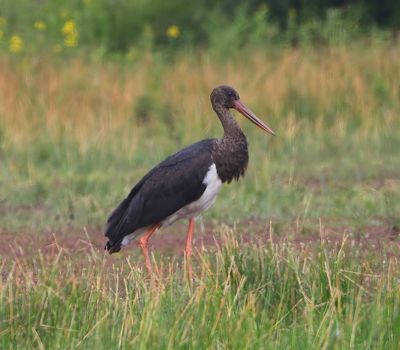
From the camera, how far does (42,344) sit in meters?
5.25

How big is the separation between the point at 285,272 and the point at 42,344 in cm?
130

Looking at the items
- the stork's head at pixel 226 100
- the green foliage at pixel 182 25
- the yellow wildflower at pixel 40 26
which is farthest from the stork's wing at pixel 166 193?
the yellow wildflower at pixel 40 26

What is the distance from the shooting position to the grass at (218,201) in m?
5.36

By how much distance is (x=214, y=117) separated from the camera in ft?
39.4

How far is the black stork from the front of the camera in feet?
24.7

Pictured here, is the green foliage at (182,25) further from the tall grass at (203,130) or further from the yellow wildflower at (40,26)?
the tall grass at (203,130)

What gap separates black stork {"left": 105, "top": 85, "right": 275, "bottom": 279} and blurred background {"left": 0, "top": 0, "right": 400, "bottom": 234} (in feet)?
2.84

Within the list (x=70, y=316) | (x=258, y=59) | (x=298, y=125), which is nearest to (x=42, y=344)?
(x=70, y=316)

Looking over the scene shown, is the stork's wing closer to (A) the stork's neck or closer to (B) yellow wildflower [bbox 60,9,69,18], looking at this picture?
(A) the stork's neck

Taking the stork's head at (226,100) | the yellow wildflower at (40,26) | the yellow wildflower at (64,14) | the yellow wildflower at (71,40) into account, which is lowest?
the yellow wildflower at (71,40)

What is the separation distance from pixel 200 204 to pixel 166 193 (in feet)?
0.72

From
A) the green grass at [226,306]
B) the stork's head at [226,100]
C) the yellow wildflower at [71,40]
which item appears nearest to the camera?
the green grass at [226,306]

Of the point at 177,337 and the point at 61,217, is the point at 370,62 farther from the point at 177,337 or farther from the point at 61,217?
the point at 177,337

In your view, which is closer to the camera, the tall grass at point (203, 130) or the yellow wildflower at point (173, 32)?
the tall grass at point (203, 130)
